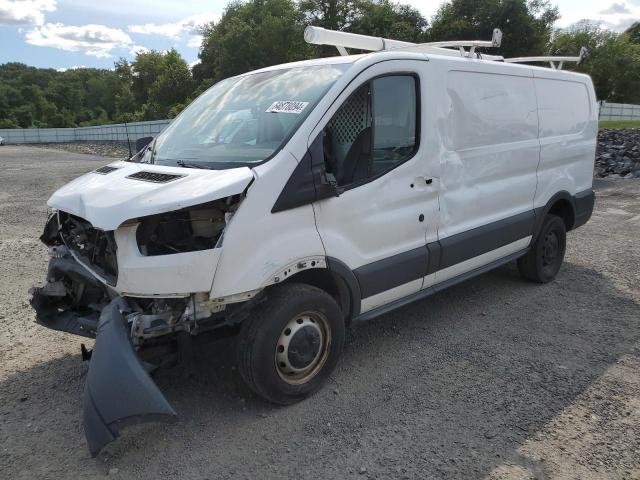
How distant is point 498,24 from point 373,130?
49141 mm

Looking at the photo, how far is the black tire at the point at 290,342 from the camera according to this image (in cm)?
318

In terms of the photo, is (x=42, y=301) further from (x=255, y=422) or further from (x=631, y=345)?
(x=631, y=345)

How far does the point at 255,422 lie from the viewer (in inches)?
131

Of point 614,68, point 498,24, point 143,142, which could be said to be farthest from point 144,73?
point 143,142

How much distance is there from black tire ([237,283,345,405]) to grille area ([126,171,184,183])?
0.92m

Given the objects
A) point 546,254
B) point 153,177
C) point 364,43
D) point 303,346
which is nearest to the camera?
point 153,177

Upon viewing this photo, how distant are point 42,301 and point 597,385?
4.05 meters

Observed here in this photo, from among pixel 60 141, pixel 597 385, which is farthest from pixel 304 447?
pixel 60 141

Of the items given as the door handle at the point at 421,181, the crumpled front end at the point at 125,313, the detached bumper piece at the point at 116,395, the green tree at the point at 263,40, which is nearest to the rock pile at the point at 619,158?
the door handle at the point at 421,181

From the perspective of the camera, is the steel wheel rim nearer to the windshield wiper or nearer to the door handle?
the windshield wiper

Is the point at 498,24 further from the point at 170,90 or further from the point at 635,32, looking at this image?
the point at 635,32

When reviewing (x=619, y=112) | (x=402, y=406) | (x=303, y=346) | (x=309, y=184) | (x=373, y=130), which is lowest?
(x=402, y=406)

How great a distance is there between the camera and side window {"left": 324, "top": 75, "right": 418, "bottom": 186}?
354 cm

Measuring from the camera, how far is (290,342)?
3.35 m
